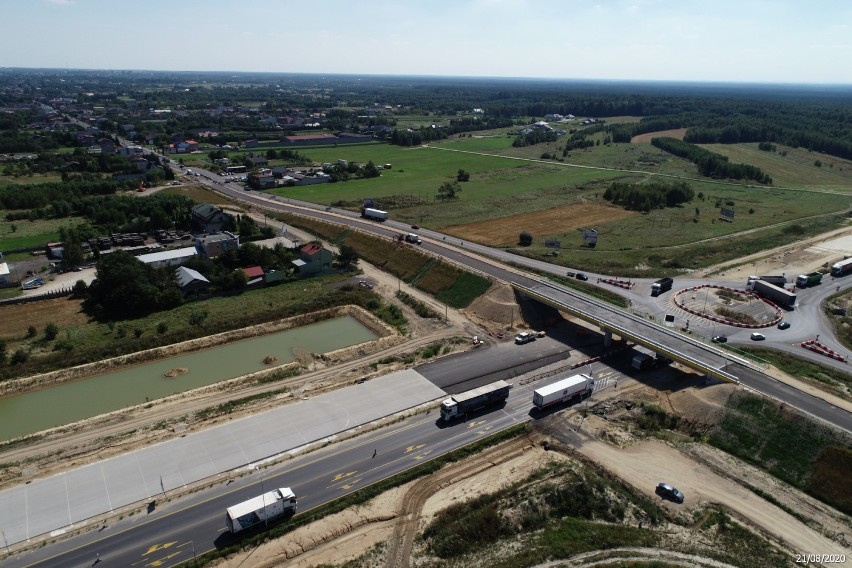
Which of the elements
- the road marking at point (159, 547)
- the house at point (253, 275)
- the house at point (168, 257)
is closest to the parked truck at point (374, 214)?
the house at point (253, 275)

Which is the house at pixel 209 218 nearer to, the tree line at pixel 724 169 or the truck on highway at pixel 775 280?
the truck on highway at pixel 775 280

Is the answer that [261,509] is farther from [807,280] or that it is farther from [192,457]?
[807,280]

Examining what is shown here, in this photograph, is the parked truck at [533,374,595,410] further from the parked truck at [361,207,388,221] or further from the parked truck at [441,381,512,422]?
the parked truck at [361,207,388,221]

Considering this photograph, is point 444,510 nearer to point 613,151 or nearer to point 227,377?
point 227,377

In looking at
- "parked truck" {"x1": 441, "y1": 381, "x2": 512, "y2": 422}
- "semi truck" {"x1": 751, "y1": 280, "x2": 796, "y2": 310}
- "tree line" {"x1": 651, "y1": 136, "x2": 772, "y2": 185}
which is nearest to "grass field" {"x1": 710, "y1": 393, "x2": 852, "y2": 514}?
"parked truck" {"x1": 441, "y1": 381, "x2": 512, "y2": 422}

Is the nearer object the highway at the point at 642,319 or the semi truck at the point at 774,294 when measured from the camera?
the highway at the point at 642,319
